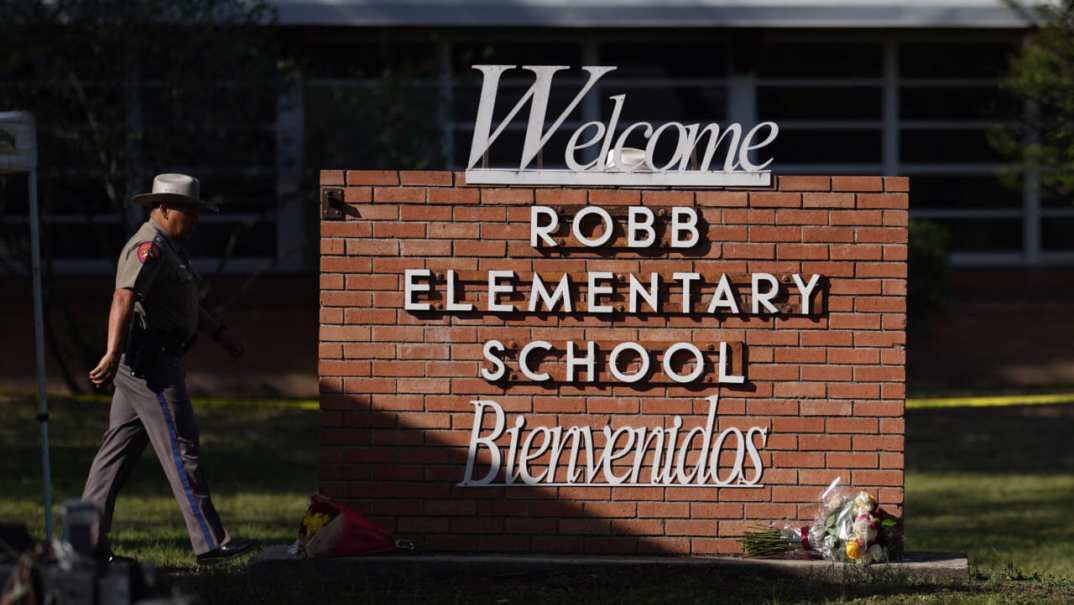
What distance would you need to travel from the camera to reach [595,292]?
7.95m

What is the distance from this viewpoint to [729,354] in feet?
26.1

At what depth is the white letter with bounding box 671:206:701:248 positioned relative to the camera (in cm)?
790

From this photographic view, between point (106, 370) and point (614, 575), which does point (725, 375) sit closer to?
point (614, 575)

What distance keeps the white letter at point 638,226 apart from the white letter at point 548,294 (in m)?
0.38

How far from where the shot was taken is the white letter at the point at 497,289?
7.94 metres

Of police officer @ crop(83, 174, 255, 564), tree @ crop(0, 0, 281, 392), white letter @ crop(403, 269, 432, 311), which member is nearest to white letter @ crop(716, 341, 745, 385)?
white letter @ crop(403, 269, 432, 311)

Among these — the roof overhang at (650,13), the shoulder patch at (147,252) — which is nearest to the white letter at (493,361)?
the shoulder patch at (147,252)

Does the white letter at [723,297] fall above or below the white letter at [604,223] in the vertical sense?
Answer: below

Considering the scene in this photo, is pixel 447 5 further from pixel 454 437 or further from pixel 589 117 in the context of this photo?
pixel 454 437

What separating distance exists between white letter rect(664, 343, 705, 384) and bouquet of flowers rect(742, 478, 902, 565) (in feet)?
2.74

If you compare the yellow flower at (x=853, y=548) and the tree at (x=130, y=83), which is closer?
the yellow flower at (x=853, y=548)

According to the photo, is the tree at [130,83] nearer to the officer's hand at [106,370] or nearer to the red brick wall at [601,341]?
the red brick wall at [601,341]

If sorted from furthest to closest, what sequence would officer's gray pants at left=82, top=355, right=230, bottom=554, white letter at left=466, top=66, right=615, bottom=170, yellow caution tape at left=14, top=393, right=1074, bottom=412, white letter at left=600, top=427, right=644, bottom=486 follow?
yellow caution tape at left=14, top=393, right=1074, bottom=412 < white letter at left=600, top=427, right=644, bottom=486 < white letter at left=466, top=66, right=615, bottom=170 < officer's gray pants at left=82, top=355, right=230, bottom=554

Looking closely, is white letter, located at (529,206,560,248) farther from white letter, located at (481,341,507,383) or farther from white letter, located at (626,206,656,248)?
white letter, located at (481,341,507,383)
